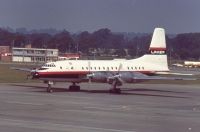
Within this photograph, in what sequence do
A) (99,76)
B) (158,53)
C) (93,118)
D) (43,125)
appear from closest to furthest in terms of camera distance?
(43,125) < (93,118) < (99,76) < (158,53)

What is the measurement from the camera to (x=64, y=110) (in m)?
31.1

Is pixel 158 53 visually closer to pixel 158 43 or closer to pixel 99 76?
pixel 158 43

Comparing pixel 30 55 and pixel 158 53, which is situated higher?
pixel 30 55

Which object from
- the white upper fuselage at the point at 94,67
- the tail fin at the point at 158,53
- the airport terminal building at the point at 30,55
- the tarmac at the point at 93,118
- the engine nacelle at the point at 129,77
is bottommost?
the tarmac at the point at 93,118

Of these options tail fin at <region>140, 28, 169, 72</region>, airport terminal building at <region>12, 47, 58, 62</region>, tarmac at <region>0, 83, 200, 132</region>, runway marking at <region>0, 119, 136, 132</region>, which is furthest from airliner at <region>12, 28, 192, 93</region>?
airport terminal building at <region>12, 47, 58, 62</region>

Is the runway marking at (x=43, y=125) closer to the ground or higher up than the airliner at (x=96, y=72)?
closer to the ground

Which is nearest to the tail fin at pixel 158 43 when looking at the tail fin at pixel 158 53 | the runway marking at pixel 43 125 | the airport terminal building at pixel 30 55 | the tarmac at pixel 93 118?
the tail fin at pixel 158 53

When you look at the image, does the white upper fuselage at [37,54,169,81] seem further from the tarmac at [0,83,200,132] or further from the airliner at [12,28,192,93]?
the tarmac at [0,83,200,132]

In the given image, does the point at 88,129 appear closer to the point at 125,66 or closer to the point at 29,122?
the point at 29,122

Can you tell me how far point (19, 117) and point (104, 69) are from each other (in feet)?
87.0

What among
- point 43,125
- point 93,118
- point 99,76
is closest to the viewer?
point 43,125

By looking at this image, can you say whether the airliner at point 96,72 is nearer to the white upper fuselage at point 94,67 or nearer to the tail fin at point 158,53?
the white upper fuselage at point 94,67

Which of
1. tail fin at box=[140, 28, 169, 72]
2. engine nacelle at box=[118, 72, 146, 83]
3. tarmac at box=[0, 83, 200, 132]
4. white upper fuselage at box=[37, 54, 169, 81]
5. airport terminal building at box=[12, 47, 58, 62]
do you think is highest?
airport terminal building at box=[12, 47, 58, 62]

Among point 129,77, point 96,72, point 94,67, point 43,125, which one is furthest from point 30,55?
point 43,125
